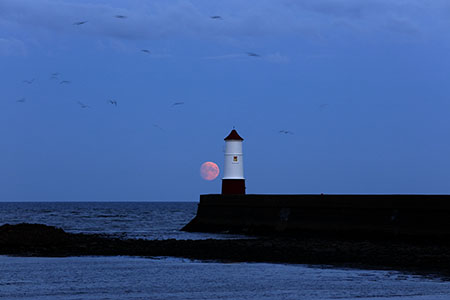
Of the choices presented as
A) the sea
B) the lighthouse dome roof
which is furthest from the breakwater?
the sea

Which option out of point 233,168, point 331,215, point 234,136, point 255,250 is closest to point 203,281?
point 255,250

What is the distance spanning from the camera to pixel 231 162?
35.4 meters

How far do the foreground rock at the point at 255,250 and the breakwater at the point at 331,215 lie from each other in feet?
1.50

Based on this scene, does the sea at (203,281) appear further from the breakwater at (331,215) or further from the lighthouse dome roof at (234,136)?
the lighthouse dome roof at (234,136)

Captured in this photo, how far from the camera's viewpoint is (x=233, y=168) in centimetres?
3538

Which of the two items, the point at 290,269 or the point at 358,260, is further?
the point at 358,260

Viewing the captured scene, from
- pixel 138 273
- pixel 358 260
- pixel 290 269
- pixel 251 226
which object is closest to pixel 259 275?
pixel 290 269

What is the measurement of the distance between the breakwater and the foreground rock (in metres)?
0.46

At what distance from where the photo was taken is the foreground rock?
16359 mm

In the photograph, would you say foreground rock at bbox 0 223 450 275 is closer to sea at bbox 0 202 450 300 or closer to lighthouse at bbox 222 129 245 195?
sea at bbox 0 202 450 300

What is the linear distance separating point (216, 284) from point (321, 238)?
41.1 feet

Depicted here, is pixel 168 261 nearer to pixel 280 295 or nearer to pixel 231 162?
pixel 280 295

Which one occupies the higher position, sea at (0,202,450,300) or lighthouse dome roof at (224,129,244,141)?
lighthouse dome roof at (224,129,244,141)

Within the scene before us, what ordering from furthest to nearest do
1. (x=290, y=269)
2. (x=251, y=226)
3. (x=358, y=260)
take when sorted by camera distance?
1. (x=251, y=226)
2. (x=358, y=260)
3. (x=290, y=269)
